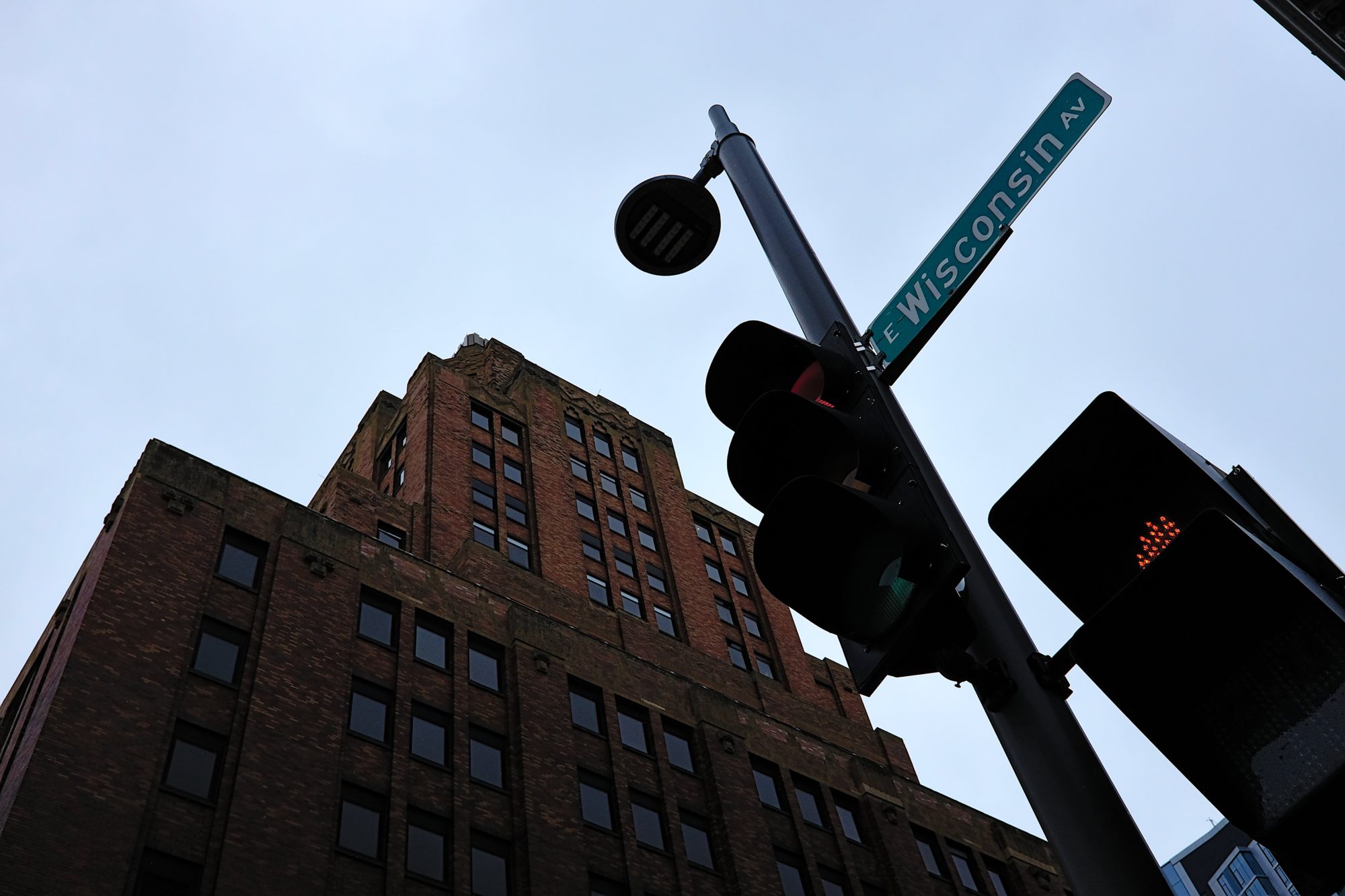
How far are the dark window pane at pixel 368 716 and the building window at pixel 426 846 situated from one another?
2.64 m

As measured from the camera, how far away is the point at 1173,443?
3.51 metres

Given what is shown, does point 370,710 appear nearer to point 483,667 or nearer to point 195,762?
point 483,667

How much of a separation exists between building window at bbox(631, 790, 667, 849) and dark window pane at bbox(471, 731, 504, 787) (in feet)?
14.9

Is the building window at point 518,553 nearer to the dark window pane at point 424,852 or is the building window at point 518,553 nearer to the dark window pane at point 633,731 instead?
the dark window pane at point 633,731

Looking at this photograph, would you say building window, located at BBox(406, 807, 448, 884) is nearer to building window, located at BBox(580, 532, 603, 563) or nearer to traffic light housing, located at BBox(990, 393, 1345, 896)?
building window, located at BBox(580, 532, 603, 563)

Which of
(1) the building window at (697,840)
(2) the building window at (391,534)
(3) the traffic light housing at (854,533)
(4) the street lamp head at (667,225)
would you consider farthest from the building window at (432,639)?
(3) the traffic light housing at (854,533)

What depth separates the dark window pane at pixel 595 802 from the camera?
118 feet

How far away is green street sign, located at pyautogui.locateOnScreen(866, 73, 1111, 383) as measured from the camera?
4535 millimetres

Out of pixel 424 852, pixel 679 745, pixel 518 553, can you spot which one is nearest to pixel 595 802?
pixel 679 745

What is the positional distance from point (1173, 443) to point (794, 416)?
49.3 inches

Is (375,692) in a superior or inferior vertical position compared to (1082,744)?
superior

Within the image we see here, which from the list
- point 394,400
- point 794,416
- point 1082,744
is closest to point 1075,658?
point 1082,744

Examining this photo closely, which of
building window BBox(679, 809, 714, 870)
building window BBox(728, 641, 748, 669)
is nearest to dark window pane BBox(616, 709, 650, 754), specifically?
building window BBox(679, 809, 714, 870)

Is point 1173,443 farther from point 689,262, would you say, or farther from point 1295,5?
point 1295,5
